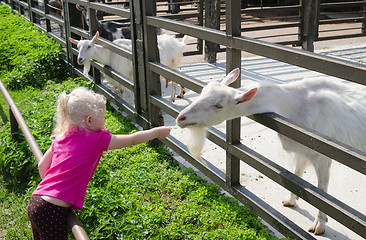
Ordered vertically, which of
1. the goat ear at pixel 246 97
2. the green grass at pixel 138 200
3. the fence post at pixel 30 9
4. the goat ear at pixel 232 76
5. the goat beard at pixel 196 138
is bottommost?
the green grass at pixel 138 200

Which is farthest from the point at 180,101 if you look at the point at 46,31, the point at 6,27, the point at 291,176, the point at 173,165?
the point at 6,27

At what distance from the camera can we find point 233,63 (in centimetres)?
330

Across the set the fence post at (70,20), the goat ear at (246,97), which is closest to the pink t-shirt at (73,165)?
the goat ear at (246,97)

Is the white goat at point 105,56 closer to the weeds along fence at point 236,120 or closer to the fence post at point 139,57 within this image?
the weeds along fence at point 236,120

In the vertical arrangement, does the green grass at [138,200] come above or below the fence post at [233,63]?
below

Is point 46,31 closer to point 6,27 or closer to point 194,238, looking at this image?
point 6,27

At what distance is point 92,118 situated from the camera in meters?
2.61

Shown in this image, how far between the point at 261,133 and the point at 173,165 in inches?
57.6

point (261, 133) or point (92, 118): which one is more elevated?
point (92, 118)

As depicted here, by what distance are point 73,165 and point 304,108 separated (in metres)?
1.78

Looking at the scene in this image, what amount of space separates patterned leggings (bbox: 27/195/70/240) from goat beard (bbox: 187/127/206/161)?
3.77 ft

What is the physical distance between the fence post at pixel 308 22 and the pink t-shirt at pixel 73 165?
8.77 metres

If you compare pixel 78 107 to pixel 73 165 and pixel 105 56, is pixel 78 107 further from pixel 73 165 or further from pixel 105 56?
pixel 105 56

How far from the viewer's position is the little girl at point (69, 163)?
8.34 ft
